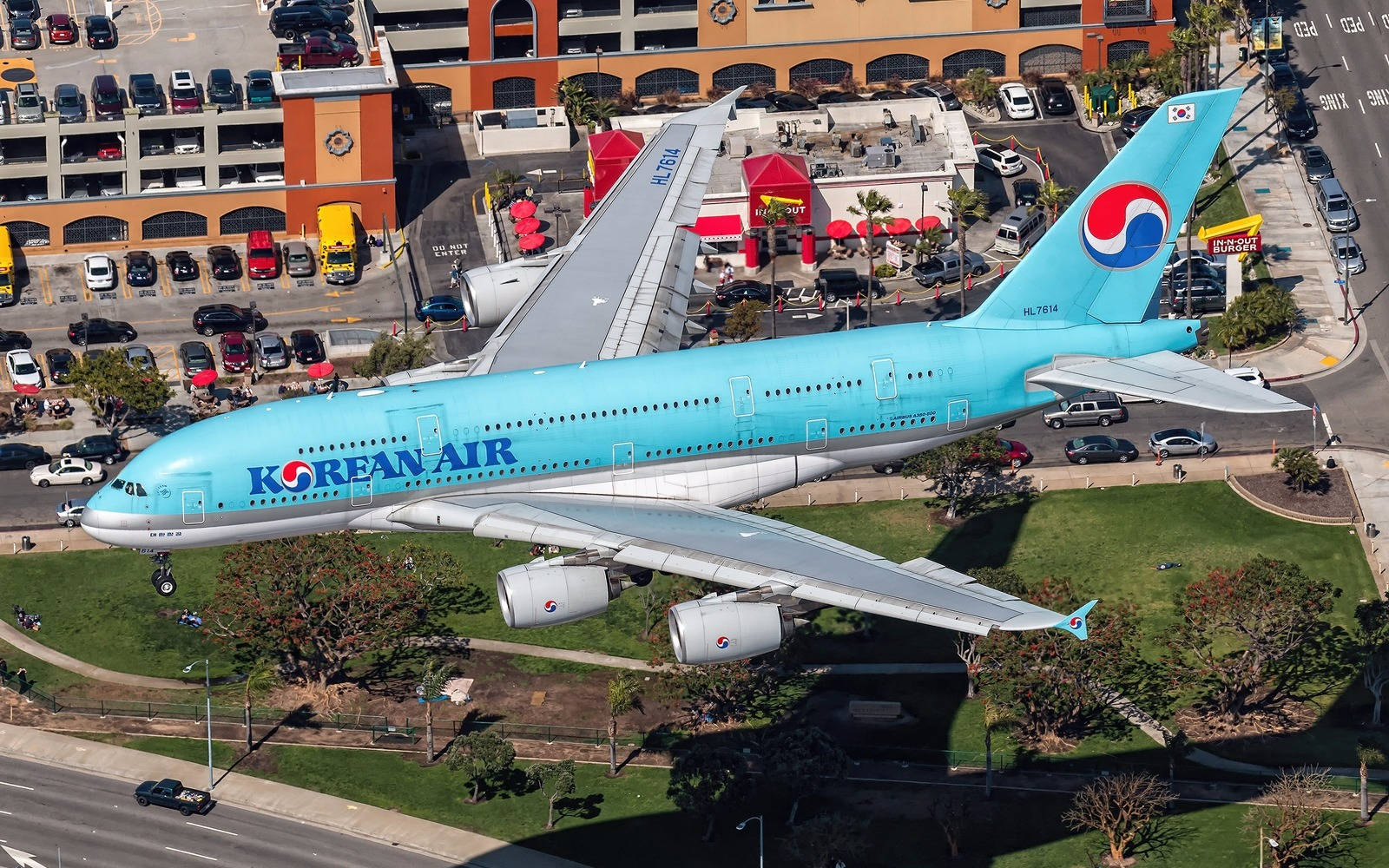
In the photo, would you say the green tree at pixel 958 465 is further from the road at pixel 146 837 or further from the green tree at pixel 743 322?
the road at pixel 146 837

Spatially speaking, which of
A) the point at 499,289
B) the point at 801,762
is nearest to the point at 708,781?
the point at 801,762

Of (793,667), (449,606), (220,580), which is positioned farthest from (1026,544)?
(220,580)

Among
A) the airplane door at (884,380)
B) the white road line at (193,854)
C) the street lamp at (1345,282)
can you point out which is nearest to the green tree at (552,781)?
the white road line at (193,854)

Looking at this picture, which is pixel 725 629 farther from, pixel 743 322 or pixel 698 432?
pixel 743 322

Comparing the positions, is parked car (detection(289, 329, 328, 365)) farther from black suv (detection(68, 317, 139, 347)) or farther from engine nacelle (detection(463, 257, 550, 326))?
engine nacelle (detection(463, 257, 550, 326))

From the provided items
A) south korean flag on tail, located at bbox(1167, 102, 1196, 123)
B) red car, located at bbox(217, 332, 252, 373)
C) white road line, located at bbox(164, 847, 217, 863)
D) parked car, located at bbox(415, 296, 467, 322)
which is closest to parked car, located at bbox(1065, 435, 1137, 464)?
south korean flag on tail, located at bbox(1167, 102, 1196, 123)

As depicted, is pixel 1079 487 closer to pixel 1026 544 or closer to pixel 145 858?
pixel 1026 544
